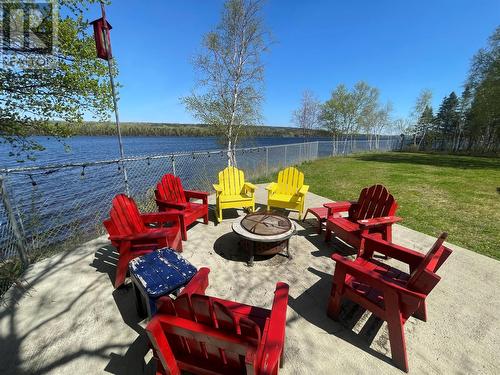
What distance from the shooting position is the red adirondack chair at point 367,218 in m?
2.92

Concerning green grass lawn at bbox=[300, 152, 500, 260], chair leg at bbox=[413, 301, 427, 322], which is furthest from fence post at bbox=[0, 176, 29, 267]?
green grass lawn at bbox=[300, 152, 500, 260]

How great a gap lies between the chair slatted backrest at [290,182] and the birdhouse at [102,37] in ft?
12.4

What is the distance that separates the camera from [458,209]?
18.0ft

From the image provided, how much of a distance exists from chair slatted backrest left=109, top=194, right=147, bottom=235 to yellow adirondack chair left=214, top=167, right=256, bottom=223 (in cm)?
168

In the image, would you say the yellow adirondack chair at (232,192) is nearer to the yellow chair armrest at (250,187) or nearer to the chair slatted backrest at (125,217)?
the yellow chair armrest at (250,187)

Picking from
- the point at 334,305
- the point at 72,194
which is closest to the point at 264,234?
the point at 334,305

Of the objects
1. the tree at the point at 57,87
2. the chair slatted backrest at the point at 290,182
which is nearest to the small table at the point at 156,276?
the chair slatted backrest at the point at 290,182

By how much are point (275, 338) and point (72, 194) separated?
9044mm

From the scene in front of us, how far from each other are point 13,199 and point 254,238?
3.28 m

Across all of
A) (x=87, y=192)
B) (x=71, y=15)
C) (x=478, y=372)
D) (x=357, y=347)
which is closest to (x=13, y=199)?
(x=71, y=15)

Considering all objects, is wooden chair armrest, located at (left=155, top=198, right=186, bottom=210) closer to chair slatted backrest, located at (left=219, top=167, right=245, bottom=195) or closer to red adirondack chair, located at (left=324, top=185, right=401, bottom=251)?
chair slatted backrest, located at (left=219, top=167, right=245, bottom=195)

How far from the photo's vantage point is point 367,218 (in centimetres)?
337

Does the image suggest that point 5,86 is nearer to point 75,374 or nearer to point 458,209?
point 75,374

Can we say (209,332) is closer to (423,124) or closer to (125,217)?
(125,217)
